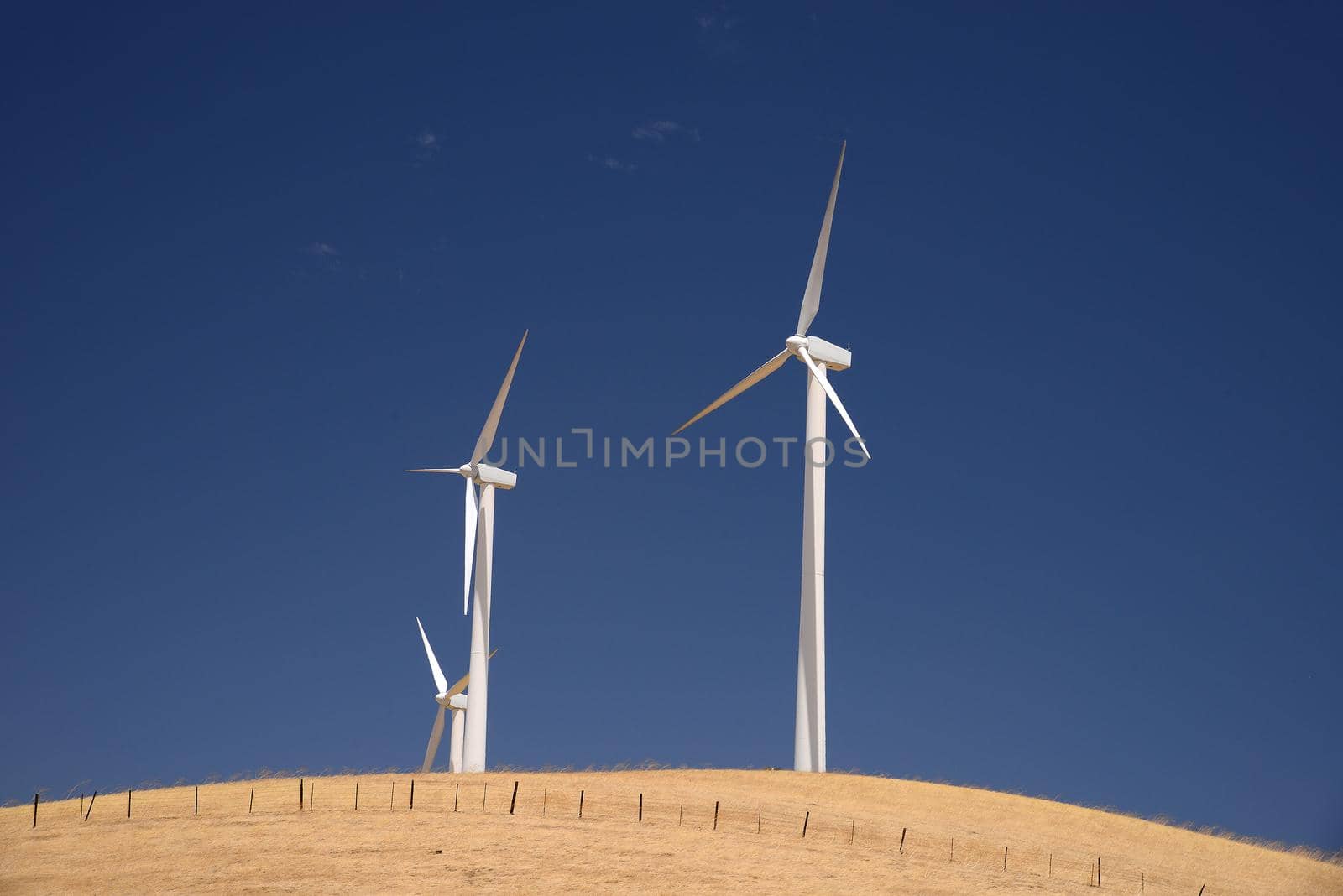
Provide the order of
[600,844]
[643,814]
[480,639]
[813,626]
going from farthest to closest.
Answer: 1. [480,639]
2. [813,626]
3. [643,814]
4. [600,844]

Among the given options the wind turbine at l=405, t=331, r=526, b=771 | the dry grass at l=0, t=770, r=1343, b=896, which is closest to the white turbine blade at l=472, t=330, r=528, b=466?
the wind turbine at l=405, t=331, r=526, b=771

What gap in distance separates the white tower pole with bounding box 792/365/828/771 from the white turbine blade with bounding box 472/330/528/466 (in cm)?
1841

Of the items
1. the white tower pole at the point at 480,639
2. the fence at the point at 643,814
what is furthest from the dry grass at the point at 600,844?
the white tower pole at the point at 480,639

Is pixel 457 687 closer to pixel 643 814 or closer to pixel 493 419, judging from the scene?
pixel 493 419

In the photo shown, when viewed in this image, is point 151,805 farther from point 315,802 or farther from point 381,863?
point 381,863

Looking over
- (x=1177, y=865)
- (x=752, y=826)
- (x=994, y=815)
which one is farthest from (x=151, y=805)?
(x=1177, y=865)

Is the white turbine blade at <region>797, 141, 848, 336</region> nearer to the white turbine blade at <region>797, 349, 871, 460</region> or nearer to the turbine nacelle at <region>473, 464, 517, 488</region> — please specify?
the white turbine blade at <region>797, 349, 871, 460</region>

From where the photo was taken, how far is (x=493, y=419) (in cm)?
7294

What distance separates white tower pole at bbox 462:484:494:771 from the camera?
6725 cm

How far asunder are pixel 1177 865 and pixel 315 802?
2341 cm

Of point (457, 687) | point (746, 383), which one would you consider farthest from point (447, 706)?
point (746, 383)

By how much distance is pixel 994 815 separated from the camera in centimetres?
4838

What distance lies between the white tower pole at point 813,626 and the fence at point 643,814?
11.2 meters

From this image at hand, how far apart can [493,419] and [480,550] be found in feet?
20.6
